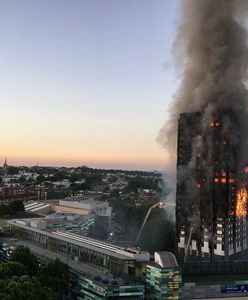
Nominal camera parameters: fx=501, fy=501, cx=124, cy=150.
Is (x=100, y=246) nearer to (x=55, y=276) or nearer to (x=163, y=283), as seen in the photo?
(x=55, y=276)

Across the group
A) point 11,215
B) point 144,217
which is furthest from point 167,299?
point 11,215

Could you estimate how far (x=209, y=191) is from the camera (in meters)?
54.3

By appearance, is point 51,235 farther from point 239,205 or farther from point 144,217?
point 144,217

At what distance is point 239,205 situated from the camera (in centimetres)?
5472

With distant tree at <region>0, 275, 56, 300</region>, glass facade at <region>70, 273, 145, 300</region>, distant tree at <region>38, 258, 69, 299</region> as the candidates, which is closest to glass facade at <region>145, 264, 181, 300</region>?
glass facade at <region>70, 273, 145, 300</region>

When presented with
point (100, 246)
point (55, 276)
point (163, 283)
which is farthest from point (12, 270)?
point (163, 283)

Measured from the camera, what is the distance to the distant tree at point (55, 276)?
3738cm

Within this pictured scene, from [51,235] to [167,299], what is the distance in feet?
57.3

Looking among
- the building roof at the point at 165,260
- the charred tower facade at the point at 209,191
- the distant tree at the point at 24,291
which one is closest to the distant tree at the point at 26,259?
the distant tree at the point at 24,291

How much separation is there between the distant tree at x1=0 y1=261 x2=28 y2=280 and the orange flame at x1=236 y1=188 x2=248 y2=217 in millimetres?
25528

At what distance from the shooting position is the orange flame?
5447cm

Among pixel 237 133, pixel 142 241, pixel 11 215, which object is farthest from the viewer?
pixel 11 215

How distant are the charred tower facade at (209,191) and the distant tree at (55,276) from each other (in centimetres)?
1981

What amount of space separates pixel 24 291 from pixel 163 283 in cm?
998
